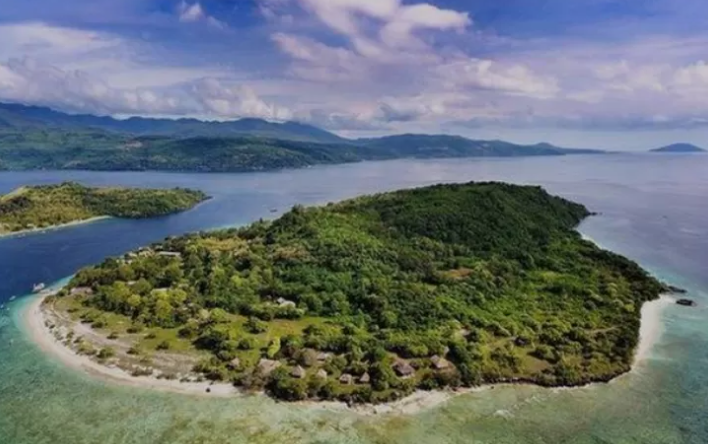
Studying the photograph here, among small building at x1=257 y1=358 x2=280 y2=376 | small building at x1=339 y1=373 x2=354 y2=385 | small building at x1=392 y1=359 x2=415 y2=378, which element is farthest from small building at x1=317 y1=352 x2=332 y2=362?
small building at x1=392 y1=359 x2=415 y2=378

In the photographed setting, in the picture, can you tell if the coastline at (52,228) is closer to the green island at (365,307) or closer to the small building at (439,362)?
the green island at (365,307)

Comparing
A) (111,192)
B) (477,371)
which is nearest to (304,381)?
(477,371)

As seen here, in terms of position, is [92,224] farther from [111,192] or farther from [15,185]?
[15,185]

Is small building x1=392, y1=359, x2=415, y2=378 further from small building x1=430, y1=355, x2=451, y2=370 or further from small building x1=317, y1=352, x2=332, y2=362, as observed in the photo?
small building x1=317, y1=352, x2=332, y2=362

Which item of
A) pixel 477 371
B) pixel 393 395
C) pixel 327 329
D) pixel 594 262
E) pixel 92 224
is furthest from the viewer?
pixel 92 224

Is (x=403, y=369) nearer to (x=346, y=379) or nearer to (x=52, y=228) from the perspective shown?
(x=346, y=379)

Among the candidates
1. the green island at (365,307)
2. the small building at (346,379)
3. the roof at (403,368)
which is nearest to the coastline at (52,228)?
the green island at (365,307)
